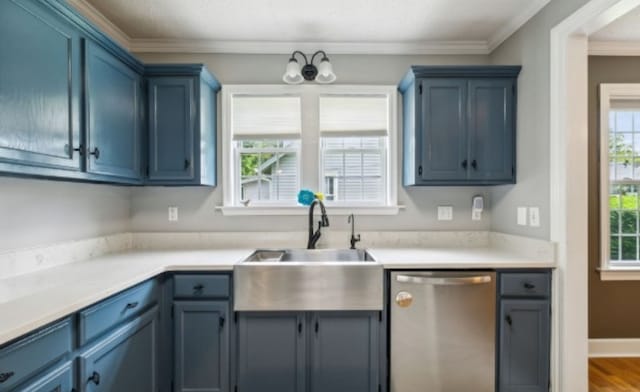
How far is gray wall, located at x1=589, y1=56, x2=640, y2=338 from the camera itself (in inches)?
105

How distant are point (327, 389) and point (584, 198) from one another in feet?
6.18

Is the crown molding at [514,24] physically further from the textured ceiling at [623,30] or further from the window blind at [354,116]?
the window blind at [354,116]

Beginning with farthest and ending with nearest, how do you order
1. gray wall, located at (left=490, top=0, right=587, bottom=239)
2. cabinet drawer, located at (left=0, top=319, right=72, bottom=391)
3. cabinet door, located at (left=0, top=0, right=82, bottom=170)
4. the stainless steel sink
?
the stainless steel sink
gray wall, located at (left=490, top=0, right=587, bottom=239)
cabinet door, located at (left=0, top=0, right=82, bottom=170)
cabinet drawer, located at (left=0, top=319, right=72, bottom=391)

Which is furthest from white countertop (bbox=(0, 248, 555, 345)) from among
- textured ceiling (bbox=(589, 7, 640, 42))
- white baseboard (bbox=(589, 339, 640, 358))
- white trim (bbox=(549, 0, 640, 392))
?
textured ceiling (bbox=(589, 7, 640, 42))

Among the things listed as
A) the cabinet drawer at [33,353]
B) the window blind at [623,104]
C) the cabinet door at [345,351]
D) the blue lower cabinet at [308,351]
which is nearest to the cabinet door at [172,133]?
the blue lower cabinet at [308,351]

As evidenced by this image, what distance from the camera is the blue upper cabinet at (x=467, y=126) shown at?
233 cm

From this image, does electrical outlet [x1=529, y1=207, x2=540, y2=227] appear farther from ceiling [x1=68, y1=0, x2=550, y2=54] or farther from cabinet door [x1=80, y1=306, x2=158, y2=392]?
cabinet door [x1=80, y1=306, x2=158, y2=392]

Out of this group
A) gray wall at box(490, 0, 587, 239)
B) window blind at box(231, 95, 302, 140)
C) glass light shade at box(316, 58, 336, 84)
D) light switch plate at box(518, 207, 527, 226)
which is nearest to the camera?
gray wall at box(490, 0, 587, 239)

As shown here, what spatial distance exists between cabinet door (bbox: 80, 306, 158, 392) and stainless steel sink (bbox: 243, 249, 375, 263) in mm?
883

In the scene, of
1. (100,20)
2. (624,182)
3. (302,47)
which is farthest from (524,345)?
(100,20)

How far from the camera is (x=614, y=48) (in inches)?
105

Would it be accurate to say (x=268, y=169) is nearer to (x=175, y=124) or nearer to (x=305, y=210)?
(x=305, y=210)

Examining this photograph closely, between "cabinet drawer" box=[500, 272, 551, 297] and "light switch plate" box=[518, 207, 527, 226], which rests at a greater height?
"light switch plate" box=[518, 207, 527, 226]

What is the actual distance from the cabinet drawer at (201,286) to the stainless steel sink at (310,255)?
535mm
